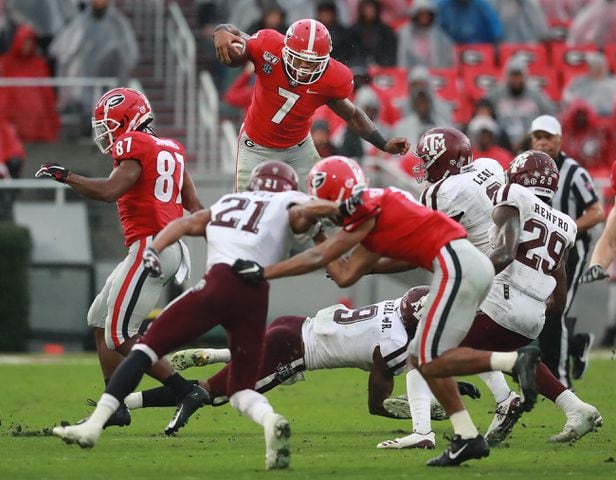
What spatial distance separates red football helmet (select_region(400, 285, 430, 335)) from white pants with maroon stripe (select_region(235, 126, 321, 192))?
4.78 ft

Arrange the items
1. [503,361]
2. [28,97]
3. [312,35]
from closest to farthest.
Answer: [503,361] < [312,35] < [28,97]

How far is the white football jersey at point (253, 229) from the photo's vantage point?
7508mm

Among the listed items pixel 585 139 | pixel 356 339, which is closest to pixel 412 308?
pixel 356 339

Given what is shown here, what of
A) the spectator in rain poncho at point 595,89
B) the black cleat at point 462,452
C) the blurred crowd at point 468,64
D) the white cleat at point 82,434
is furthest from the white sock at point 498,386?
the spectator in rain poncho at point 595,89

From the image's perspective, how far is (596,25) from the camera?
19.4 m

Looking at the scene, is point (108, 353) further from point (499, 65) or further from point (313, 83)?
point (499, 65)

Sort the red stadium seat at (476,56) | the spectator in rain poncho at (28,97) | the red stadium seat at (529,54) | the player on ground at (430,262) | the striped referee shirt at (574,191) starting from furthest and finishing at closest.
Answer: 1. the red stadium seat at (529,54)
2. the red stadium seat at (476,56)
3. the spectator in rain poncho at (28,97)
4. the striped referee shirt at (574,191)
5. the player on ground at (430,262)

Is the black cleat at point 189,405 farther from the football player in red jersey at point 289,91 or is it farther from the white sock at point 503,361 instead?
the white sock at point 503,361

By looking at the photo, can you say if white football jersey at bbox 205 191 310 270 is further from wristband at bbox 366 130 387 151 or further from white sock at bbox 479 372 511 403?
wristband at bbox 366 130 387 151

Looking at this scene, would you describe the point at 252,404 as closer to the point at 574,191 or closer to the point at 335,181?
Result: the point at 335,181

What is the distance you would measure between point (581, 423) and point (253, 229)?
100 inches

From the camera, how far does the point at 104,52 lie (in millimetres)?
16656

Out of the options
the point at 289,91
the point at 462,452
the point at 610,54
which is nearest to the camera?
the point at 462,452

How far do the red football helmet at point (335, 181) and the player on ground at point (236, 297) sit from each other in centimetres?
10
